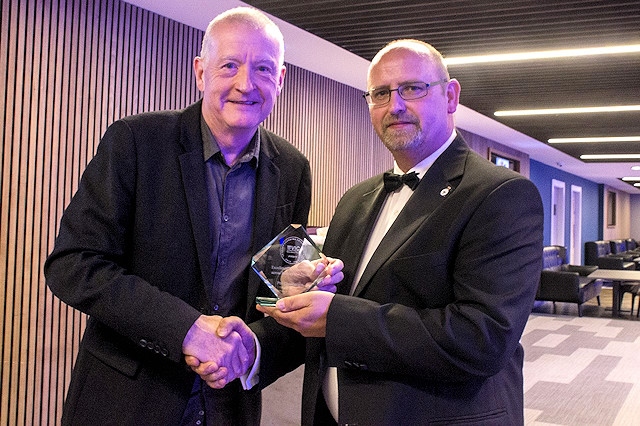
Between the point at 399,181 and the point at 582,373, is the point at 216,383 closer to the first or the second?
the point at 399,181

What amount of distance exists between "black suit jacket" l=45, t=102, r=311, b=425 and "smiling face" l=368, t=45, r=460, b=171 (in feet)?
1.70

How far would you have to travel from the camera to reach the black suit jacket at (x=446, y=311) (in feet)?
5.32

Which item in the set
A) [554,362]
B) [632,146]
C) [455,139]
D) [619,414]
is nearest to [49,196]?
[455,139]

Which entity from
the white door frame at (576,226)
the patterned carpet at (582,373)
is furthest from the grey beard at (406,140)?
the white door frame at (576,226)

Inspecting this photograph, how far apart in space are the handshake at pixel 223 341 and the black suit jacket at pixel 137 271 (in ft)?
0.13

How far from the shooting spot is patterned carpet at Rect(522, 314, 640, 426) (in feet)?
18.8

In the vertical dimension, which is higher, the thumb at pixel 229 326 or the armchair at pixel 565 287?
the thumb at pixel 229 326

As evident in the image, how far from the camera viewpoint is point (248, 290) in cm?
194

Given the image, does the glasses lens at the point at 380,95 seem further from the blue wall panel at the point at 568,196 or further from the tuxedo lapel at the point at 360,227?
the blue wall panel at the point at 568,196

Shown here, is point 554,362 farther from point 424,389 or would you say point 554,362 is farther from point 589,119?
point 424,389

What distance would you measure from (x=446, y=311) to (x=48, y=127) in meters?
4.15

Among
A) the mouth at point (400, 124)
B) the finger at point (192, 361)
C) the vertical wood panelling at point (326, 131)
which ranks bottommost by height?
the finger at point (192, 361)

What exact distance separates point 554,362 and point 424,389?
22.2ft

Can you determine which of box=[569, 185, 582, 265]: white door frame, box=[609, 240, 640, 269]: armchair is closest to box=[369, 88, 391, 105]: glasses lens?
box=[609, 240, 640, 269]: armchair
